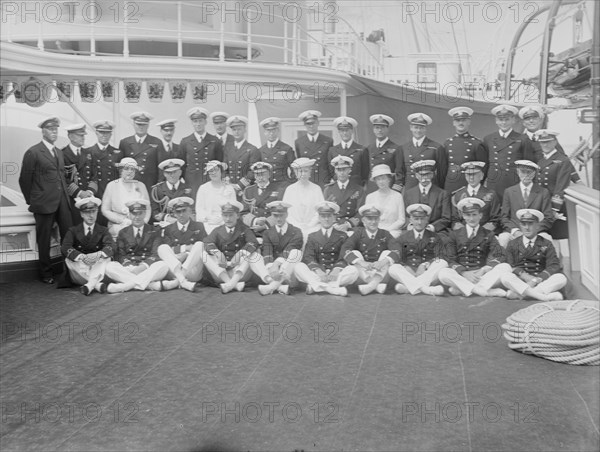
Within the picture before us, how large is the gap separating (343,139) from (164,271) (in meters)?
2.71

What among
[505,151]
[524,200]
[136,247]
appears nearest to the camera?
[524,200]

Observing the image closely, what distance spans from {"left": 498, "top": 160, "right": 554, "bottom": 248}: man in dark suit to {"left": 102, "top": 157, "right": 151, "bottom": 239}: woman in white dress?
13.1 ft

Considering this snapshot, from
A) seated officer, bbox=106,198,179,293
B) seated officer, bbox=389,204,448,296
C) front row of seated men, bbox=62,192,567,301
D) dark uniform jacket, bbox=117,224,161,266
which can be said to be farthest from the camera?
dark uniform jacket, bbox=117,224,161,266

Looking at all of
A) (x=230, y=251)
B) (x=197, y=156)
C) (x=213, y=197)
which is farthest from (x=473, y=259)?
(x=197, y=156)

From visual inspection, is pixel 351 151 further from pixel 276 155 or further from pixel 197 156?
pixel 197 156

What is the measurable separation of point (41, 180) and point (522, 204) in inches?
211

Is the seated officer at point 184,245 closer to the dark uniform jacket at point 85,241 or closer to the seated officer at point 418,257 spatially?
the dark uniform jacket at point 85,241

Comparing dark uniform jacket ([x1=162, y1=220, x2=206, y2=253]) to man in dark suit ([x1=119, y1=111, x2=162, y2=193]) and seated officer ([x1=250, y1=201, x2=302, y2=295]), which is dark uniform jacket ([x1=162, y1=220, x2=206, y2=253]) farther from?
man in dark suit ([x1=119, y1=111, x2=162, y2=193])

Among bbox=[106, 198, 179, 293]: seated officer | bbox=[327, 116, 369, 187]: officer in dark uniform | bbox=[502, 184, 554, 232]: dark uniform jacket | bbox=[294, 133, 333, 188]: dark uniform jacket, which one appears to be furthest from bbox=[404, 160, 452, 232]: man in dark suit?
bbox=[106, 198, 179, 293]: seated officer

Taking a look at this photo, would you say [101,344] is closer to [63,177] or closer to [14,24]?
[63,177]

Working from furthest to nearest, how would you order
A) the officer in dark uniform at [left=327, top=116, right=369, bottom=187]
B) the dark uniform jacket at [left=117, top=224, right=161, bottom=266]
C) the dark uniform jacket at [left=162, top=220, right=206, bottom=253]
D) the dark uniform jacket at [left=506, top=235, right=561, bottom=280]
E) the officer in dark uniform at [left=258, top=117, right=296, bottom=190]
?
the officer in dark uniform at [left=258, top=117, right=296, bottom=190] → the officer in dark uniform at [left=327, top=116, right=369, bottom=187] → the dark uniform jacket at [left=162, top=220, right=206, bottom=253] → the dark uniform jacket at [left=117, top=224, right=161, bottom=266] → the dark uniform jacket at [left=506, top=235, right=561, bottom=280]

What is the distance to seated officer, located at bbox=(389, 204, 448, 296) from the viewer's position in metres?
7.52

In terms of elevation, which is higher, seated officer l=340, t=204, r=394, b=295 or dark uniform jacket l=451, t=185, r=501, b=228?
dark uniform jacket l=451, t=185, r=501, b=228

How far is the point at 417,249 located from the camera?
7.74m
